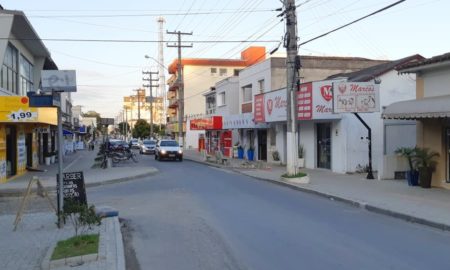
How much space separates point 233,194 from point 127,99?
17120 cm

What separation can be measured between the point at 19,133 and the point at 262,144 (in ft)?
58.4

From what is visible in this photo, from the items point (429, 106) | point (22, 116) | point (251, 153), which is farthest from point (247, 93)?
point (429, 106)

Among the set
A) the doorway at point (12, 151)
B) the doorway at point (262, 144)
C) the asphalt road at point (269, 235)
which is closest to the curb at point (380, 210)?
the asphalt road at point (269, 235)

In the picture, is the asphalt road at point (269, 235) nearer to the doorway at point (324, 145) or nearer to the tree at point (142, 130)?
the doorway at point (324, 145)

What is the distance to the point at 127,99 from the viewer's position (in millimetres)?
184125

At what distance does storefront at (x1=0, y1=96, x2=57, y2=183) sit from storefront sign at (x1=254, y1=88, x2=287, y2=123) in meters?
12.5

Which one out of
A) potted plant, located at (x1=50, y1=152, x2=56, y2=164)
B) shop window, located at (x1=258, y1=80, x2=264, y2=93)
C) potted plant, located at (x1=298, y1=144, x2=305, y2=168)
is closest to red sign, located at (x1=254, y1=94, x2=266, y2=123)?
shop window, located at (x1=258, y1=80, x2=264, y2=93)

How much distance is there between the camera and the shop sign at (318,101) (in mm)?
25359

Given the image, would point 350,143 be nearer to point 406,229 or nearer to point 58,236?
point 406,229

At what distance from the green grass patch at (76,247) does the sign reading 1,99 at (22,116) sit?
13526mm

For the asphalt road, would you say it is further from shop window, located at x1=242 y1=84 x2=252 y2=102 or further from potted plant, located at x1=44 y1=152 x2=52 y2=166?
shop window, located at x1=242 y1=84 x2=252 y2=102

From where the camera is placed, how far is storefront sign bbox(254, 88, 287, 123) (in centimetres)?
2999

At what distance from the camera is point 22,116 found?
21109 millimetres

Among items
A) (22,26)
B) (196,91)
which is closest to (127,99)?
(196,91)
